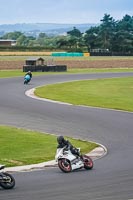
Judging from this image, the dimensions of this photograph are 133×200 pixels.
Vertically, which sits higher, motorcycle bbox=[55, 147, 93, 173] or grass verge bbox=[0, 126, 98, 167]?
motorcycle bbox=[55, 147, 93, 173]

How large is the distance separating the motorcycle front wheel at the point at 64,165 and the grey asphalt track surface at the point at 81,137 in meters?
0.14

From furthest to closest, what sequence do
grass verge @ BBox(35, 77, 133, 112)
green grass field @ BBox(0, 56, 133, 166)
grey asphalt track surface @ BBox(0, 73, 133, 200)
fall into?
grass verge @ BBox(35, 77, 133, 112) < green grass field @ BBox(0, 56, 133, 166) < grey asphalt track surface @ BBox(0, 73, 133, 200)

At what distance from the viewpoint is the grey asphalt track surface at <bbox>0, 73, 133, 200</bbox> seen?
1340 cm

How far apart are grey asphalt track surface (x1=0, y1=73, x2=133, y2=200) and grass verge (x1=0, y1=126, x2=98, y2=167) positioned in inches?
40.6

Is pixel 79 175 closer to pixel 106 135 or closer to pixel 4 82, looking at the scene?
pixel 106 135

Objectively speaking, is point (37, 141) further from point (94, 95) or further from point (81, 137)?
point (94, 95)

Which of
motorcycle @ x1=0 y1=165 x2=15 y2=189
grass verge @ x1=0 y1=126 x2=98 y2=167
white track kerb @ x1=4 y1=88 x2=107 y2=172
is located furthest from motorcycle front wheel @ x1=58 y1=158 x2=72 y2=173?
motorcycle @ x1=0 y1=165 x2=15 y2=189

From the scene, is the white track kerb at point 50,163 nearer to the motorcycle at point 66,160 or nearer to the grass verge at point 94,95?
the motorcycle at point 66,160

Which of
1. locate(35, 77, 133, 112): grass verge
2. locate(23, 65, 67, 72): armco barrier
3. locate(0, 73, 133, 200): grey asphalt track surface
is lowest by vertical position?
locate(23, 65, 67, 72): armco barrier

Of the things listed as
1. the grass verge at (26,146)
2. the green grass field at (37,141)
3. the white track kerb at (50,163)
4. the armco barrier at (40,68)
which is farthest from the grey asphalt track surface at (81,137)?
the armco barrier at (40,68)

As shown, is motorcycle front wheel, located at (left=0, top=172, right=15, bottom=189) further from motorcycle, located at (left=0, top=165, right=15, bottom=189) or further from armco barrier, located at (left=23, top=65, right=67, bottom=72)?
armco barrier, located at (left=23, top=65, right=67, bottom=72)

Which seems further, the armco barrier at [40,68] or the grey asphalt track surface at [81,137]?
the armco barrier at [40,68]

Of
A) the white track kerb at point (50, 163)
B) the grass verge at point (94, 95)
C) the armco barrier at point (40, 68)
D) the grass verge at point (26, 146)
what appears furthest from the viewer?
the armco barrier at point (40, 68)

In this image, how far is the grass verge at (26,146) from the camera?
60.6 ft
